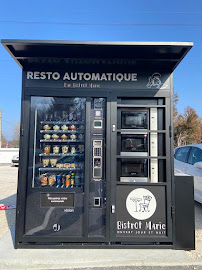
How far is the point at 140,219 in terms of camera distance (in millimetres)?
3070

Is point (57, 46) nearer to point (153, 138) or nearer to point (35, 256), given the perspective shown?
point (153, 138)

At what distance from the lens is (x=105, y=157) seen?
3176 mm

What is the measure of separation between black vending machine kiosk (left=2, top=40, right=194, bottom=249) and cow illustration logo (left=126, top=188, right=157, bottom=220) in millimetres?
16

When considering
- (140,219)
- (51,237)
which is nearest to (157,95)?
(140,219)

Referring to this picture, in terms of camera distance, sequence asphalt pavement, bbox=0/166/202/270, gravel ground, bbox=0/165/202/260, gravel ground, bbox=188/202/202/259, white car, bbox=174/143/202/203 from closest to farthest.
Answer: asphalt pavement, bbox=0/166/202/270, gravel ground, bbox=188/202/202/259, gravel ground, bbox=0/165/202/260, white car, bbox=174/143/202/203

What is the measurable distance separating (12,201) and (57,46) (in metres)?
5.00

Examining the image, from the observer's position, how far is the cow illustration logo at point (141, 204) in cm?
307

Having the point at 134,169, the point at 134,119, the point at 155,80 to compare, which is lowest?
the point at 134,169

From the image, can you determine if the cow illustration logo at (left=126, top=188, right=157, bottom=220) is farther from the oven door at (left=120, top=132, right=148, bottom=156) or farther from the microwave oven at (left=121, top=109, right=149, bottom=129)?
the microwave oven at (left=121, top=109, right=149, bottom=129)

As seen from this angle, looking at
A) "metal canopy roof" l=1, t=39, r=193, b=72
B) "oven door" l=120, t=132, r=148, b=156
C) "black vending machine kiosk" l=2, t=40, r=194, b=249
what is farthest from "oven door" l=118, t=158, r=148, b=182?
"metal canopy roof" l=1, t=39, r=193, b=72

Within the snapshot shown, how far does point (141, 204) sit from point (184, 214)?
0.71 m

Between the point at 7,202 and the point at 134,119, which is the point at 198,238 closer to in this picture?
the point at 134,119

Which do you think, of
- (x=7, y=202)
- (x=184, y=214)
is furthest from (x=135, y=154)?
(x=7, y=202)

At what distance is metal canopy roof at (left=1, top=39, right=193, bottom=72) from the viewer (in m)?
2.66
